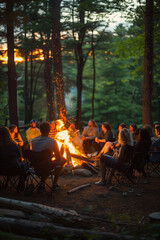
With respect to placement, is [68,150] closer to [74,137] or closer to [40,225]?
[74,137]

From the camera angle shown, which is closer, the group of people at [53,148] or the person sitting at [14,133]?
the group of people at [53,148]

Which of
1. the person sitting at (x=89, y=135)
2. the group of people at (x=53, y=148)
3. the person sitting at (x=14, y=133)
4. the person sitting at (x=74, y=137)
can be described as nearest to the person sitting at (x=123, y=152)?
the group of people at (x=53, y=148)

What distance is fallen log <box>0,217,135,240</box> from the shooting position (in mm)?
3454

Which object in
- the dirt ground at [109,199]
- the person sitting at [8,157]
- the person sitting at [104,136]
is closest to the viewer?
the dirt ground at [109,199]

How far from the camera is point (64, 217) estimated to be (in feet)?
12.9

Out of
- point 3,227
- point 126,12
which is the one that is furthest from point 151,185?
point 126,12

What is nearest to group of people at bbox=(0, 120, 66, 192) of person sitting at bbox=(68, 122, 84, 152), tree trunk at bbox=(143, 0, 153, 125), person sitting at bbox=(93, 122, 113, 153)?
person sitting at bbox=(68, 122, 84, 152)

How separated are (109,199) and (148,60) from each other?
6917mm

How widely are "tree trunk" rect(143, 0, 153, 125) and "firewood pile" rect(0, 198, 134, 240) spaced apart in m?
7.46

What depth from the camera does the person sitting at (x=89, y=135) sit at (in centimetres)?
1128

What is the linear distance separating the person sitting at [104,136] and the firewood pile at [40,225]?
5.92 meters

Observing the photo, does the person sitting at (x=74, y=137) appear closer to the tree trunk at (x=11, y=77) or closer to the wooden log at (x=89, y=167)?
the wooden log at (x=89, y=167)

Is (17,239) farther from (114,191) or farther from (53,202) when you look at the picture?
(114,191)

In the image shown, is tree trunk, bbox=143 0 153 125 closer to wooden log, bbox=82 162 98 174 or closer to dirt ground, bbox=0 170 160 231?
wooden log, bbox=82 162 98 174
